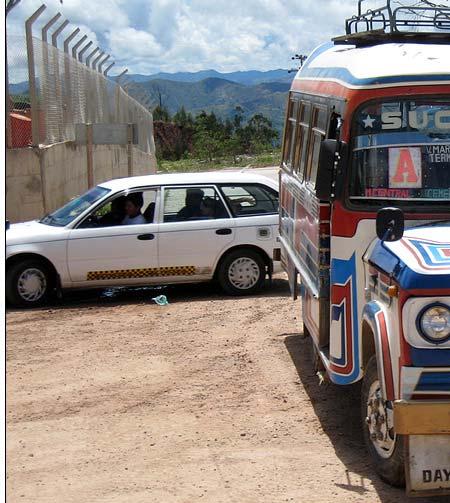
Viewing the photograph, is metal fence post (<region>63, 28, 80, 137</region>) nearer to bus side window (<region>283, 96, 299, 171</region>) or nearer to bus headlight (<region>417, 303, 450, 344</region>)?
bus side window (<region>283, 96, 299, 171</region>)

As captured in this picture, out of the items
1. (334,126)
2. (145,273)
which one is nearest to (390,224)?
(334,126)

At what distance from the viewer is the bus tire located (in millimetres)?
5051

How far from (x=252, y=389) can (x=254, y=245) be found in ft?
13.4

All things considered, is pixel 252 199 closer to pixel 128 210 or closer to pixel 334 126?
pixel 128 210

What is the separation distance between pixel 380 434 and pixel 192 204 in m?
6.35

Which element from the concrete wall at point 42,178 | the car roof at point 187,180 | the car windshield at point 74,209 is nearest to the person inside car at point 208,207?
the car roof at point 187,180

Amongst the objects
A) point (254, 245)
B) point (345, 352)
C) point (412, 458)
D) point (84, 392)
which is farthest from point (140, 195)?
point (412, 458)

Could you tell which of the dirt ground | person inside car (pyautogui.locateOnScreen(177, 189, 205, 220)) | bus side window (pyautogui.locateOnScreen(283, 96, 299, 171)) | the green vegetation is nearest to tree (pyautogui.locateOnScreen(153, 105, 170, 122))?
the green vegetation

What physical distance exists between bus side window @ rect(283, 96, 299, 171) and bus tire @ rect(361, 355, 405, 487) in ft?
12.0

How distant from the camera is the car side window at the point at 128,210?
11133mm

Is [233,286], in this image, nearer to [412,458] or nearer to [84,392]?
[84,392]

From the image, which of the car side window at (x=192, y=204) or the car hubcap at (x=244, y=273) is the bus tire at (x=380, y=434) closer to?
the car hubcap at (x=244, y=273)

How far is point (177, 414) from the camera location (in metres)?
6.82

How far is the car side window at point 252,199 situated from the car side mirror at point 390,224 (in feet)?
20.5
